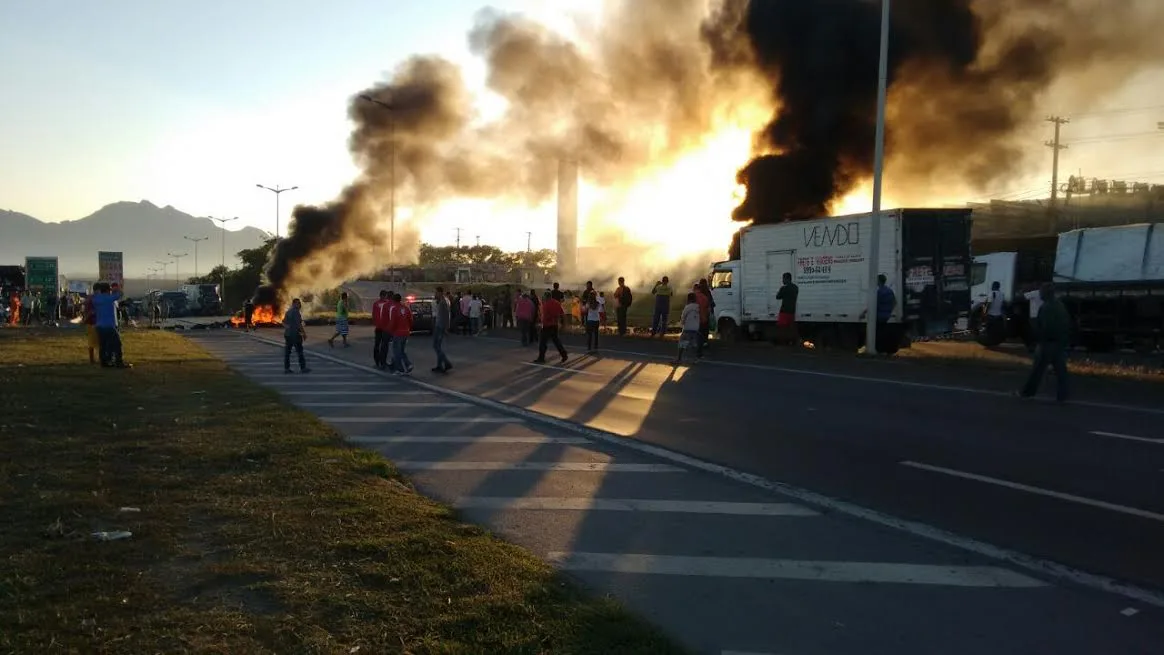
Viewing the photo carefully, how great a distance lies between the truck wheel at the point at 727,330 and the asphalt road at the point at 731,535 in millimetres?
10073

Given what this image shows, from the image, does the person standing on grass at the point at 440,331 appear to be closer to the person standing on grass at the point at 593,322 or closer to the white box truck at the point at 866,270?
the person standing on grass at the point at 593,322

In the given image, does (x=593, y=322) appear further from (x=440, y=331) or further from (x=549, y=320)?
(x=440, y=331)

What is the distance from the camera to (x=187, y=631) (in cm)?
339

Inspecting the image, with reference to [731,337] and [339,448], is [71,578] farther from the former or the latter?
[731,337]

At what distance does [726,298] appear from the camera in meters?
21.9

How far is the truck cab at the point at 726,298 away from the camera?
21.6 metres

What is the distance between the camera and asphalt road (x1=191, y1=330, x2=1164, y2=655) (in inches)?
149

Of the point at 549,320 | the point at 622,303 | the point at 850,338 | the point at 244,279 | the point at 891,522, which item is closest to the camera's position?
the point at 891,522

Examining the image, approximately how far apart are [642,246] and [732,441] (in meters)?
41.7

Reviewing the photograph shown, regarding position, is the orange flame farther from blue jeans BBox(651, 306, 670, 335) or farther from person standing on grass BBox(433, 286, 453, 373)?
person standing on grass BBox(433, 286, 453, 373)

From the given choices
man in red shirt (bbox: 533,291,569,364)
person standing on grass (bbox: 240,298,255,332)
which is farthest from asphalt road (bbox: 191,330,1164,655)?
person standing on grass (bbox: 240,298,255,332)

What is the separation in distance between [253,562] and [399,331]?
11256mm

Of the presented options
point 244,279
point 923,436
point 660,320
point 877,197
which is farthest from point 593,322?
point 244,279

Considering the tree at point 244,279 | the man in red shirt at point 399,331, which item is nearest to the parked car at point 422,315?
the man in red shirt at point 399,331
